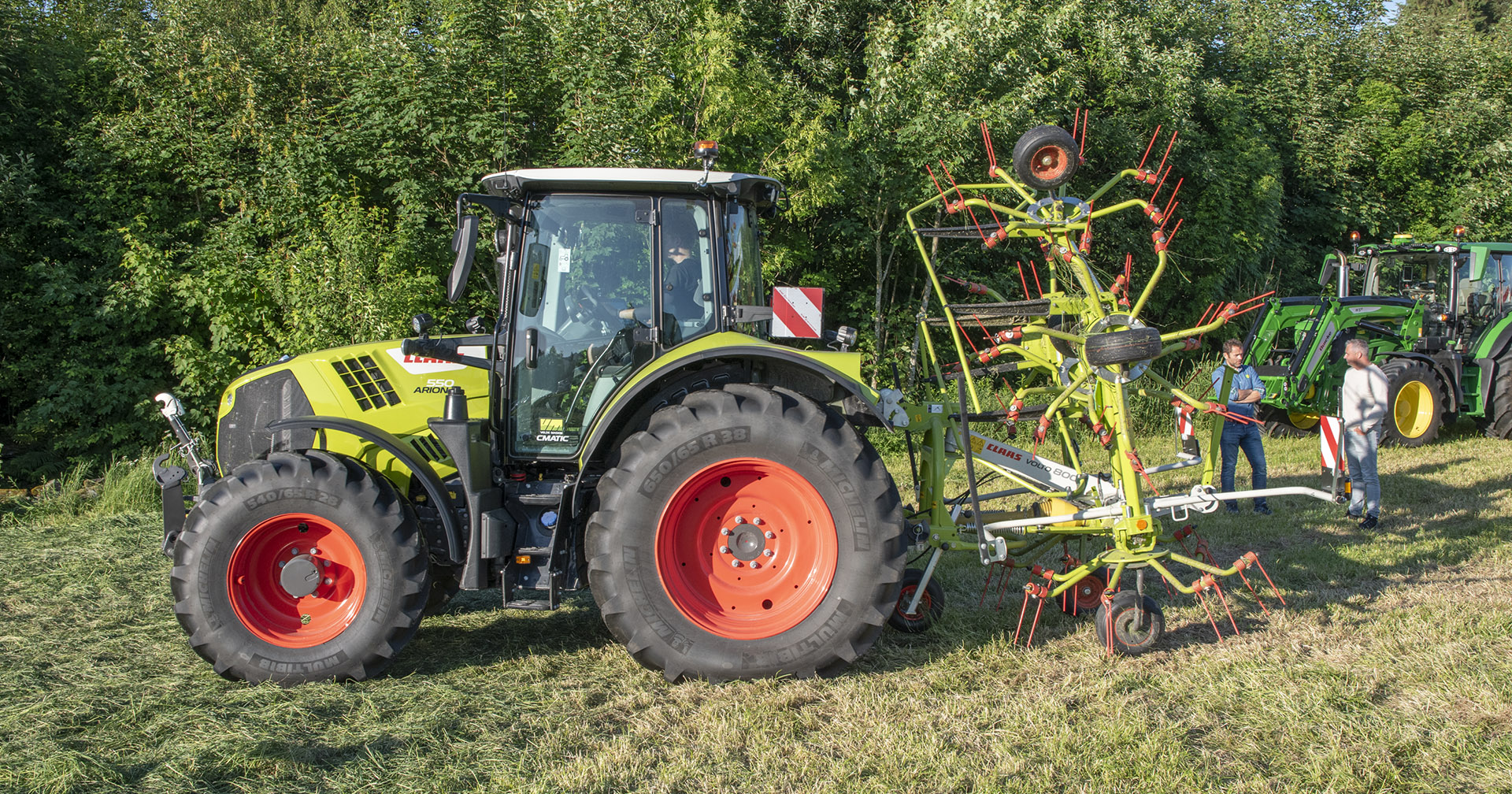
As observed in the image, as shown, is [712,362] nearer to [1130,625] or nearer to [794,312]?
[794,312]

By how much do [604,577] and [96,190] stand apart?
871 cm

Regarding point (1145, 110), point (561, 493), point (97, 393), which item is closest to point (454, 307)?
point (97, 393)

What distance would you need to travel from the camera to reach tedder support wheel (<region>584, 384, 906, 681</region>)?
12.2 ft

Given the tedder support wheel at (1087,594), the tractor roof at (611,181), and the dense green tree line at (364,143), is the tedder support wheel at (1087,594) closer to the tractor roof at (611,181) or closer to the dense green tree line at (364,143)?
the tractor roof at (611,181)

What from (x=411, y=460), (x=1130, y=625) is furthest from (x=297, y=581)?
(x=1130, y=625)

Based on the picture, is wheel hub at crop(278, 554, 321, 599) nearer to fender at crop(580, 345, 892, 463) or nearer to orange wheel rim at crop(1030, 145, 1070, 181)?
fender at crop(580, 345, 892, 463)

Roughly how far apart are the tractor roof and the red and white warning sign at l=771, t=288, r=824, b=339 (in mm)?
527

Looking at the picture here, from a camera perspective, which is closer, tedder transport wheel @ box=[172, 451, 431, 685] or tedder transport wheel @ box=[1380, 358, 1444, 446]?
tedder transport wheel @ box=[172, 451, 431, 685]

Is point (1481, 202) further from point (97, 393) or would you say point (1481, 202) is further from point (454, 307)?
point (97, 393)

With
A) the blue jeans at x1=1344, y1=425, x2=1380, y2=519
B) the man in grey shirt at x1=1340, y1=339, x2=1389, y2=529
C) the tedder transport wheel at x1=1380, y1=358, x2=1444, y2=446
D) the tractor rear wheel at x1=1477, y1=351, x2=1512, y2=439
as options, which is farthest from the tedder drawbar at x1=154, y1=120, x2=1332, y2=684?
the tractor rear wheel at x1=1477, y1=351, x2=1512, y2=439

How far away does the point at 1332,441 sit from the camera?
4.64 metres

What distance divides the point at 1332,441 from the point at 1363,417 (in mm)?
2778

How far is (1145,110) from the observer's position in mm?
14656

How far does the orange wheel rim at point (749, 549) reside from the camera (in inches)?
150
